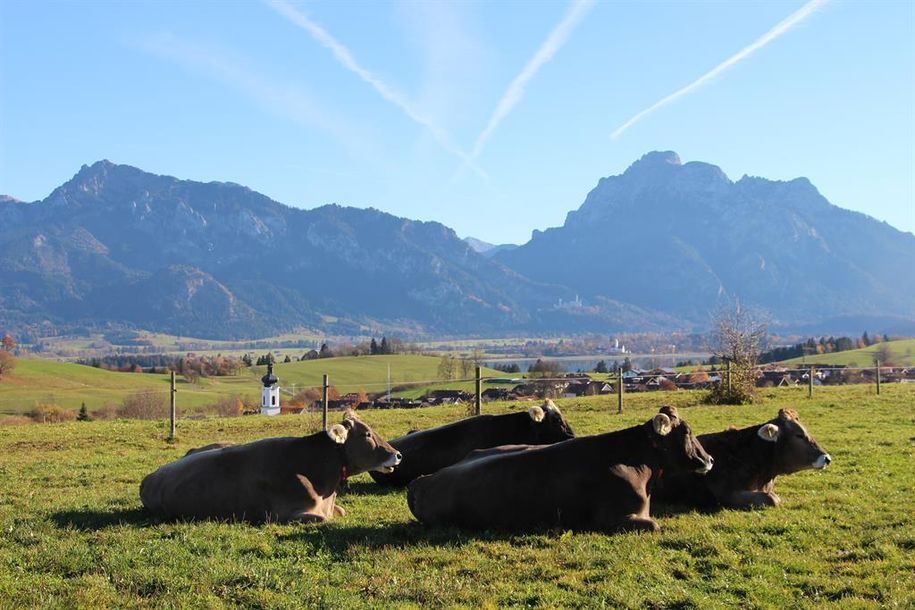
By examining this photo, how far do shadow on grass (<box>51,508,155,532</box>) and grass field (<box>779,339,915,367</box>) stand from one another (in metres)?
81.0

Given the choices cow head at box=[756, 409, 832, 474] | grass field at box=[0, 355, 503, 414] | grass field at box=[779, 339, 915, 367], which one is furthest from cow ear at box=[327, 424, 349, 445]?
grass field at box=[779, 339, 915, 367]

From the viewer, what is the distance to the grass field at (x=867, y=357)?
83.0 m

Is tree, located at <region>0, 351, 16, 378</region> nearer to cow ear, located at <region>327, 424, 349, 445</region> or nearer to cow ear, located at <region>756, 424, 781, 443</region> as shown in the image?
cow ear, located at <region>327, 424, 349, 445</region>

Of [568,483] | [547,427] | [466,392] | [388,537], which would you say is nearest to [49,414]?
[466,392]

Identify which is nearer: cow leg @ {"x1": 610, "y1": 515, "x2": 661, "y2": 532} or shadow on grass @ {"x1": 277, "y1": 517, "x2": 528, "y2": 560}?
shadow on grass @ {"x1": 277, "y1": 517, "x2": 528, "y2": 560}

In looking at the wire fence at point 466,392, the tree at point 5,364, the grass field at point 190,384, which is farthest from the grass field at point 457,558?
the tree at point 5,364

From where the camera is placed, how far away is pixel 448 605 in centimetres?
695

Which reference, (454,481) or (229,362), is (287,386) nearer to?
(229,362)

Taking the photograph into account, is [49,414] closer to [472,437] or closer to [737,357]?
[737,357]

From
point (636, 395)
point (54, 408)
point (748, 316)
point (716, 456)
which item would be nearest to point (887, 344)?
point (748, 316)

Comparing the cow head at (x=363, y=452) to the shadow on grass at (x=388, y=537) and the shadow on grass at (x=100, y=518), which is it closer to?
the shadow on grass at (x=388, y=537)

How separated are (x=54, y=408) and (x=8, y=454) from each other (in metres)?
32.7

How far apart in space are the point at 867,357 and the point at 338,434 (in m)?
87.5

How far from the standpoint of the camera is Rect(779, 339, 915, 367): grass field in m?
83.0
